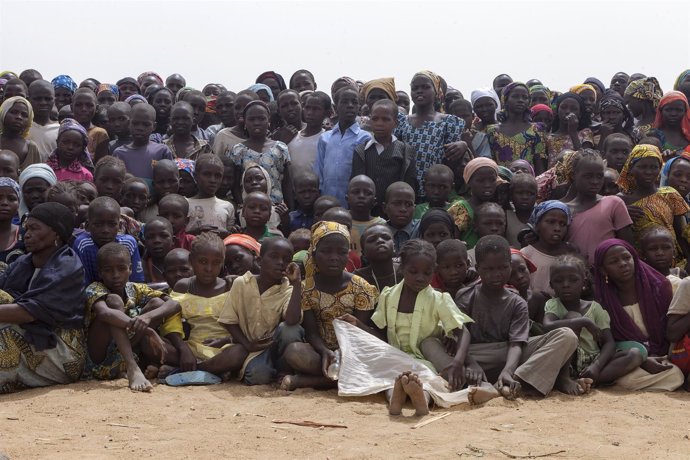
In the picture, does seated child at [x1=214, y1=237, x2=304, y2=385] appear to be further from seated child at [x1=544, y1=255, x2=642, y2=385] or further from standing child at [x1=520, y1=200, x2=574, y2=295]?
standing child at [x1=520, y1=200, x2=574, y2=295]

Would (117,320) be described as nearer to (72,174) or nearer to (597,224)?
(72,174)

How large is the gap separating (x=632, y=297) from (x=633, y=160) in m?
1.59

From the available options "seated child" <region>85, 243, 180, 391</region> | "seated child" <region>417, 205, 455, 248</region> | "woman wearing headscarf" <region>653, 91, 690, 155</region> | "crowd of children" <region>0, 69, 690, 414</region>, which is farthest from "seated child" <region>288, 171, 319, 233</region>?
"woman wearing headscarf" <region>653, 91, 690, 155</region>

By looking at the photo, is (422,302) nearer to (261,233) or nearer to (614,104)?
(261,233)

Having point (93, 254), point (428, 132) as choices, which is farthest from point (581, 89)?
point (93, 254)

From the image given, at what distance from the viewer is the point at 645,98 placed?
9.30 metres

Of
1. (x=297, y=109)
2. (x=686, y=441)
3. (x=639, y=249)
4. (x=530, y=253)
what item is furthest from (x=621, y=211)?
(x=297, y=109)

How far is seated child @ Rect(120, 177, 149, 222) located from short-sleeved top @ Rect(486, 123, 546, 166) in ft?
11.9

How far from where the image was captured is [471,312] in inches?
223

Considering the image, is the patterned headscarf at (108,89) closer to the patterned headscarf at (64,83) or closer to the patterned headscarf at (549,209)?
the patterned headscarf at (64,83)

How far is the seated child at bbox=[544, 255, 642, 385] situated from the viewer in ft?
18.1

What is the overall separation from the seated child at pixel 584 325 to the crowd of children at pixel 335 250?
13 millimetres

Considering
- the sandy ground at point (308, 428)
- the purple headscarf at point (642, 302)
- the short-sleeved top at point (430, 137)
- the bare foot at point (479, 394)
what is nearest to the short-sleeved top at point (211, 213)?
the short-sleeved top at point (430, 137)

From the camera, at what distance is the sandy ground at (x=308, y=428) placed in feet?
13.6
